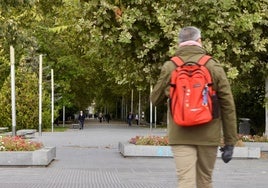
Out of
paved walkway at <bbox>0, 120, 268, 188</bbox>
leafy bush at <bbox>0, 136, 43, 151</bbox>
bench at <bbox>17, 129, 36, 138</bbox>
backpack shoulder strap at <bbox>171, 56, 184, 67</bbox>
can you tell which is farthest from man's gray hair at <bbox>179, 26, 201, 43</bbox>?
bench at <bbox>17, 129, 36, 138</bbox>

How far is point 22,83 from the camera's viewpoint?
4019 centimetres

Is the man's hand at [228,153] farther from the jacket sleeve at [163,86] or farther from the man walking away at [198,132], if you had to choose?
the jacket sleeve at [163,86]

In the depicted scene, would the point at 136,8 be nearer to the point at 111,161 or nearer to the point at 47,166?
the point at 111,161

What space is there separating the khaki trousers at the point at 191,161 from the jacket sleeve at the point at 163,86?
48 cm

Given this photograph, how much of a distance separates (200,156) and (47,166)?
907 centimetres

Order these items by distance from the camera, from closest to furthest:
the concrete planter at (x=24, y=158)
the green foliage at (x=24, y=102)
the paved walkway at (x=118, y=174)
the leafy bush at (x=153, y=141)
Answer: the paved walkway at (x=118, y=174) → the concrete planter at (x=24, y=158) → the leafy bush at (x=153, y=141) → the green foliage at (x=24, y=102)

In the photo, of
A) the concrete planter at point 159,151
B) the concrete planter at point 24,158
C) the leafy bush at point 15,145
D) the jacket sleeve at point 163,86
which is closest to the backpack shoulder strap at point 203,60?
the jacket sleeve at point 163,86

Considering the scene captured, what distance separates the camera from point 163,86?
5.29 metres

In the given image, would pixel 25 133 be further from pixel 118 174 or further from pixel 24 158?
pixel 118 174

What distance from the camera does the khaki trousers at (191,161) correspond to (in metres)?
5.12

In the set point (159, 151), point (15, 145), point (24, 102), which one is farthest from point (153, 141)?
point (24, 102)

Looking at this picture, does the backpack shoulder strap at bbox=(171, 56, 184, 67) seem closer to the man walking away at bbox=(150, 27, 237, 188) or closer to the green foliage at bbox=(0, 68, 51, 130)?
the man walking away at bbox=(150, 27, 237, 188)

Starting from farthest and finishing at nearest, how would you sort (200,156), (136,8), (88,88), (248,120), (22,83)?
(88,88) → (22,83) → (248,120) → (136,8) → (200,156)

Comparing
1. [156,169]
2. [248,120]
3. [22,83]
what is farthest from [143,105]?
[156,169]
